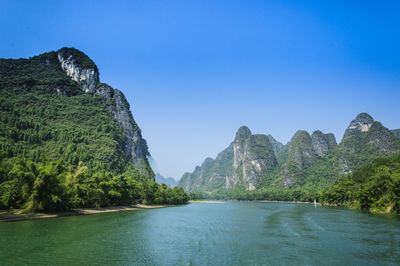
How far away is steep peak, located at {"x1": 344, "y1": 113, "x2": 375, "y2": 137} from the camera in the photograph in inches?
6880

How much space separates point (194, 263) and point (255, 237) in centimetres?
1144

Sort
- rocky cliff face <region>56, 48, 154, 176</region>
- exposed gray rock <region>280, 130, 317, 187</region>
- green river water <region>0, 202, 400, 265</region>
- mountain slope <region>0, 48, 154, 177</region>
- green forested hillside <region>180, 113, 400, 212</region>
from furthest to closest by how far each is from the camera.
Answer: exposed gray rock <region>280, 130, 317, 187</region> → green forested hillside <region>180, 113, 400, 212</region> → rocky cliff face <region>56, 48, 154, 176</region> → mountain slope <region>0, 48, 154, 177</region> → green river water <region>0, 202, 400, 265</region>

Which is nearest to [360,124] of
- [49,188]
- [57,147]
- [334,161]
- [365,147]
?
[365,147]

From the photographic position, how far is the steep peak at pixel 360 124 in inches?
6880

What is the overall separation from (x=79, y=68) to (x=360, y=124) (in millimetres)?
184807

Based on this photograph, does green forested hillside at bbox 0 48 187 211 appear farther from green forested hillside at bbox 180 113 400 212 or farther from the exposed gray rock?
the exposed gray rock

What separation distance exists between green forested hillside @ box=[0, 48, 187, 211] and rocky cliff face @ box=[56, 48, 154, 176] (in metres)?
1.77

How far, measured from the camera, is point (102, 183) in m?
55.0

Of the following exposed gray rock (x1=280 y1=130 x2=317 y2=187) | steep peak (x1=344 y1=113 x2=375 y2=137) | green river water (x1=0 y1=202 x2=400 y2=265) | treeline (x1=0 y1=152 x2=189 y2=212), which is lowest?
green river water (x1=0 y1=202 x2=400 y2=265)

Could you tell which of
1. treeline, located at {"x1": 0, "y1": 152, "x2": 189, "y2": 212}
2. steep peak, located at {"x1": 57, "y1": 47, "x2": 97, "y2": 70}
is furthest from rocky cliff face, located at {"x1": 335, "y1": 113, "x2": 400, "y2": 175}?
steep peak, located at {"x1": 57, "y1": 47, "x2": 97, "y2": 70}

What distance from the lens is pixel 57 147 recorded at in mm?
82812

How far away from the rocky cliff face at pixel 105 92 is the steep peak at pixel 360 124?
459ft

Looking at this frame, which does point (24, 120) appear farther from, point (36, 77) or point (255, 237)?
point (255, 237)

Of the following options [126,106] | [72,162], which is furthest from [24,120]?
[126,106]
